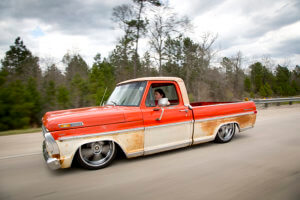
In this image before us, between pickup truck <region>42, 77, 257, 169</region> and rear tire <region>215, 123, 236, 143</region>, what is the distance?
28 millimetres

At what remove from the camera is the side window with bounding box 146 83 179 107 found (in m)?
4.09

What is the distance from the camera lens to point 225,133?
5.36 m

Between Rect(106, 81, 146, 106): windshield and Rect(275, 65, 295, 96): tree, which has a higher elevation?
Rect(275, 65, 295, 96): tree

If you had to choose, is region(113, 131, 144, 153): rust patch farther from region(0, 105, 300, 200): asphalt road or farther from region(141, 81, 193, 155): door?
region(0, 105, 300, 200): asphalt road

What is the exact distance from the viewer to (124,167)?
143 inches

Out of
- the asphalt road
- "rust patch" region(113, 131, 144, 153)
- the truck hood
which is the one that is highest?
the truck hood

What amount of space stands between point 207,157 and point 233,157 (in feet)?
1.75

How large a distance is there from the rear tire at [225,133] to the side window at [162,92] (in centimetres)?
162

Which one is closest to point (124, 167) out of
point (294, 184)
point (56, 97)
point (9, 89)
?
point (294, 184)

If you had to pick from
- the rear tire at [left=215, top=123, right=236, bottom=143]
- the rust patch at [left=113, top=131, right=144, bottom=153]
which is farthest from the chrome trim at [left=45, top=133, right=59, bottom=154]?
the rear tire at [left=215, top=123, right=236, bottom=143]

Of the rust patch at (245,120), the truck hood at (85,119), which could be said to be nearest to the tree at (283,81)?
the rust patch at (245,120)

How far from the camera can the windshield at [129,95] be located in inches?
160

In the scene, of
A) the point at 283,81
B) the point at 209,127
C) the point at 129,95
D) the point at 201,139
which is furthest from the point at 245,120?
the point at 283,81

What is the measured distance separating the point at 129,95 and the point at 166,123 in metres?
1.00
